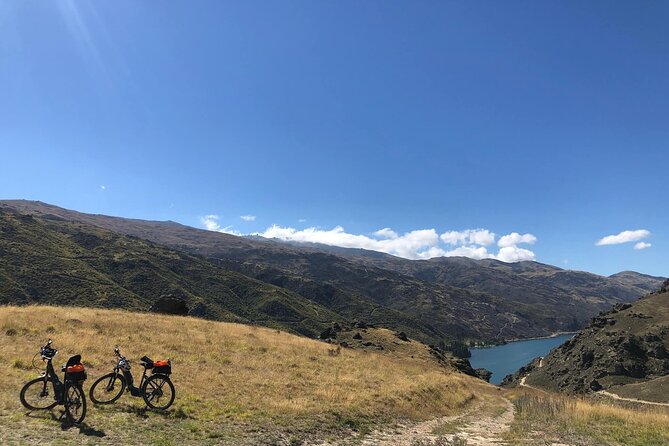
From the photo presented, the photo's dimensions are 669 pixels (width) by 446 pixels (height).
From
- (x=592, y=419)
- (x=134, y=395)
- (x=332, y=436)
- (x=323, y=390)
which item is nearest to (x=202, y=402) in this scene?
(x=134, y=395)

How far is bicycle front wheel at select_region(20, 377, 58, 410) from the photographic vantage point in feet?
48.3

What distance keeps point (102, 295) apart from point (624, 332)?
7784 inches

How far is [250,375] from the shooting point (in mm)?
25391

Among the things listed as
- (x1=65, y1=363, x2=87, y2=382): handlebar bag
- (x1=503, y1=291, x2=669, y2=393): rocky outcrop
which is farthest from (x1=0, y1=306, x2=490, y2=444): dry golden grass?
(x1=503, y1=291, x2=669, y2=393): rocky outcrop

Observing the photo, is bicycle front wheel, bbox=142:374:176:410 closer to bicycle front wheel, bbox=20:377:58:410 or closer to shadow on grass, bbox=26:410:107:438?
shadow on grass, bbox=26:410:107:438

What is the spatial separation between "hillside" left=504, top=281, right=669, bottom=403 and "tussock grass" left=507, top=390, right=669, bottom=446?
332 feet

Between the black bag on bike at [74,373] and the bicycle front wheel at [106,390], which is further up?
the black bag on bike at [74,373]

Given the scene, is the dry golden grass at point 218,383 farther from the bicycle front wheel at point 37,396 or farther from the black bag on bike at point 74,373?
the black bag on bike at point 74,373

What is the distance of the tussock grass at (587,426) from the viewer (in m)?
18.6

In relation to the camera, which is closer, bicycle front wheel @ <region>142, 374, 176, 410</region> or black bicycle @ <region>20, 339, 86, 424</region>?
black bicycle @ <region>20, 339, 86, 424</region>

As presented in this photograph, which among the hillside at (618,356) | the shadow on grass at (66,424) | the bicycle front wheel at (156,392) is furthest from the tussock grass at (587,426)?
the hillside at (618,356)

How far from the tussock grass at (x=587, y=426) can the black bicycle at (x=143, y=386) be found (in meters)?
14.7

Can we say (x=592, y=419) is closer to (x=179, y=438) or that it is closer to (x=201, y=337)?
(x=179, y=438)

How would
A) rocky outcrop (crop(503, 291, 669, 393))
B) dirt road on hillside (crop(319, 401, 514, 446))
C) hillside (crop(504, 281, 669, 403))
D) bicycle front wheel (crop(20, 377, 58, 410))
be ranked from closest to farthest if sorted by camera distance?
bicycle front wheel (crop(20, 377, 58, 410)) → dirt road on hillside (crop(319, 401, 514, 446)) → hillside (crop(504, 281, 669, 403)) → rocky outcrop (crop(503, 291, 669, 393))
